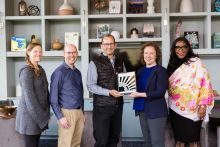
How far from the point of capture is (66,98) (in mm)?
2613

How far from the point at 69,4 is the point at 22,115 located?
270 cm

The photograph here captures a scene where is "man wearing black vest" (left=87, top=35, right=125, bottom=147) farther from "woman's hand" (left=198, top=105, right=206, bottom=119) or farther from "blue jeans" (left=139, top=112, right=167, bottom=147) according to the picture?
"woman's hand" (left=198, top=105, right=206, bottom=119)

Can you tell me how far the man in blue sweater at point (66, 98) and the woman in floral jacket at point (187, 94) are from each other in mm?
875

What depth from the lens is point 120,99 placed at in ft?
9.33

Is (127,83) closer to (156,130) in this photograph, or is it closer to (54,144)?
(156,130)

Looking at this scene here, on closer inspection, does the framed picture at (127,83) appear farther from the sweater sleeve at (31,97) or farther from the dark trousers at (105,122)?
the sweater sleeve at (31,97)

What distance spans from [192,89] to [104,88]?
30.9 inches

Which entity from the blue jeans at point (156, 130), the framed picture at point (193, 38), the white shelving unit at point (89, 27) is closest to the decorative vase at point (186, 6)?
the white shelving unit at point (89, 27)

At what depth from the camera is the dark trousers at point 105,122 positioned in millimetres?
2758

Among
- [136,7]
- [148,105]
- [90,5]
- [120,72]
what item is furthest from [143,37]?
[148,105]

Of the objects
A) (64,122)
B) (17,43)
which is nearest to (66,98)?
(64,122)

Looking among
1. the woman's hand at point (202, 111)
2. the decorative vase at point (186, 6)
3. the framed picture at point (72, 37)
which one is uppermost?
the decorative vase at point (186, 6)

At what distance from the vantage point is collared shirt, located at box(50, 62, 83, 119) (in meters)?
2.57

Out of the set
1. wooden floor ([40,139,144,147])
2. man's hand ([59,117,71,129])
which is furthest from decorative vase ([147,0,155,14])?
man's hand ([59,117,71,129])
